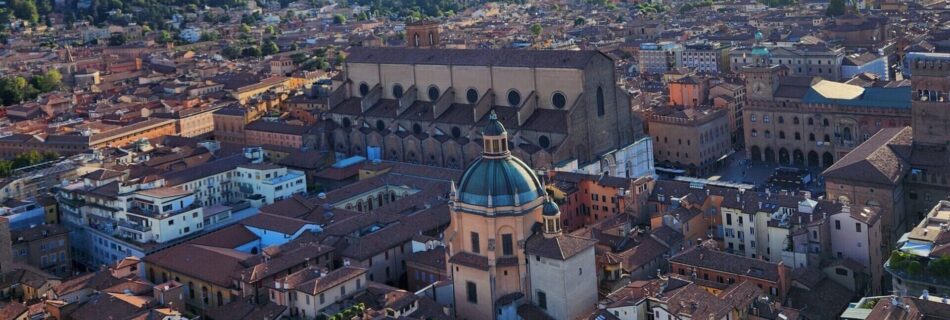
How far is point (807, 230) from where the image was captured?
3962 cm

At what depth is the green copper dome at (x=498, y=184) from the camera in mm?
35875

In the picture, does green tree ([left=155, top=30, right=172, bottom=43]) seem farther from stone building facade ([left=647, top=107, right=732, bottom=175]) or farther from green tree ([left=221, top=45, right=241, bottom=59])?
stone building facade ([left=647, top=107, right=732, bottom=175])

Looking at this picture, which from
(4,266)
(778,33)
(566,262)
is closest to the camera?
(566,262)

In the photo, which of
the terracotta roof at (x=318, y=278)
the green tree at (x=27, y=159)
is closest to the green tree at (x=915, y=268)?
the terracotta roof at (x=318, y=278)

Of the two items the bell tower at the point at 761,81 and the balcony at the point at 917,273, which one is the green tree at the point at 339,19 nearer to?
the bell tower at the point at 761,81

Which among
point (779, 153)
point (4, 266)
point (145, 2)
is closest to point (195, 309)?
point (4, 266)

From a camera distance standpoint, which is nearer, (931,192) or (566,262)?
(566,262)

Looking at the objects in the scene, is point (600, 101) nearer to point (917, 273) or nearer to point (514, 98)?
point (514, 98)

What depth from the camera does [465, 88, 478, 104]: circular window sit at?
6034 cm

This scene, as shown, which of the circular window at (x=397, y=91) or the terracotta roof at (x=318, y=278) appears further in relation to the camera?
the circular window at (x=397, y=91)

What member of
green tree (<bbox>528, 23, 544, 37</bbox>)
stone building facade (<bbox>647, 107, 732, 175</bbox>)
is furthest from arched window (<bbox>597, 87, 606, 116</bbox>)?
green tree (<bbox>528, 23, 544, 37</bbox>)

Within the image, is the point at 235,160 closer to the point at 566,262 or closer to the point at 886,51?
the point at 566,262

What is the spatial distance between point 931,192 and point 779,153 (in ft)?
56.2

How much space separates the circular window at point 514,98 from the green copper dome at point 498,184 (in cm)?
2149
